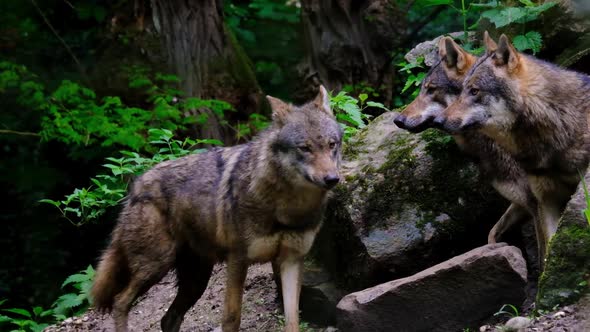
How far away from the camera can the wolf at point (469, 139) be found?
599 cm

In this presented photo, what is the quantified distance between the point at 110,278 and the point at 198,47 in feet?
15.3

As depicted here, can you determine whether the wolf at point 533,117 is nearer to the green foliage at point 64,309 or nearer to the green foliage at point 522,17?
the green foliage at point 522,17

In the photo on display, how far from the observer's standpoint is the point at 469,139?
20.6ft

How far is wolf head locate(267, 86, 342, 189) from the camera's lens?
17.5 ft

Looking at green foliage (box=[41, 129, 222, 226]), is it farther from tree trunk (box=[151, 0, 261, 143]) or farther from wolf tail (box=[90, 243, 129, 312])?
tree trunk (box=[151, 0, 261, 143])

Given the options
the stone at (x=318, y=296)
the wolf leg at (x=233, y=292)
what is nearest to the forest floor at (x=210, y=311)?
the stone at (x=318, y=296)

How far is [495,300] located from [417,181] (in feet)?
4.63

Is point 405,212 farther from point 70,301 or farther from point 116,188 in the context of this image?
point 70,301

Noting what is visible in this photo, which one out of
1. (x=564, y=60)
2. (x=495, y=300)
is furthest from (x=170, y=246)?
(x=564, y=60)

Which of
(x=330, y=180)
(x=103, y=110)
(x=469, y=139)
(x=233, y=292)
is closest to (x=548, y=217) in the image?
(x=469, y=139)

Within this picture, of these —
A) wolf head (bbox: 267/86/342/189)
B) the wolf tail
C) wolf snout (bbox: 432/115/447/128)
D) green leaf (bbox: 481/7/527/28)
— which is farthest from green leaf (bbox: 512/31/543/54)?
the wolf tail

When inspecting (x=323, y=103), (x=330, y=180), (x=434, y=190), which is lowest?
(x=434, y=190)

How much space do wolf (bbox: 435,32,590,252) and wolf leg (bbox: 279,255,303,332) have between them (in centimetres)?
146

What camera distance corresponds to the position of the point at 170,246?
620cm
